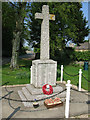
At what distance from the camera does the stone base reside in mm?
6258

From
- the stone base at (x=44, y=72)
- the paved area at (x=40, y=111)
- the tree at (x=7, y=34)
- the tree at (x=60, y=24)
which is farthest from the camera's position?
the tree at (x=7, y=34)

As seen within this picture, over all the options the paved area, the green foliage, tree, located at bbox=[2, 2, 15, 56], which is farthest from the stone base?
the green foliage

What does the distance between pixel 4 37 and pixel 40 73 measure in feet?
90.8

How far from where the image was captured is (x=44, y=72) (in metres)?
6.38

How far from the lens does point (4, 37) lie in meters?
30.8

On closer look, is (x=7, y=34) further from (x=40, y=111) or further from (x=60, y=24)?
(x=40, y=111)

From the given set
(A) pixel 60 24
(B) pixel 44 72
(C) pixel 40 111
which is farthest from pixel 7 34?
(C) pixel 40 111

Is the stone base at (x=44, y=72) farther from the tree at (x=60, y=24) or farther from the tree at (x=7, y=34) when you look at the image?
the tree at (x=7, y=34)

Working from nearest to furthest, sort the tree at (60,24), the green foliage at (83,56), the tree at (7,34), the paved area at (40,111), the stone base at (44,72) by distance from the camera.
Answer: the paved area at (40,111), the stone base at (44,72), the tree at (60,24), the tree at (7,34), the green foliage at (83,56)

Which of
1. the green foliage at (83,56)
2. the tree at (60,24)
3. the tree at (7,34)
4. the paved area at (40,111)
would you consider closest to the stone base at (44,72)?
the paved area at (40,111)

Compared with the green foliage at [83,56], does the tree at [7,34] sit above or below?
above

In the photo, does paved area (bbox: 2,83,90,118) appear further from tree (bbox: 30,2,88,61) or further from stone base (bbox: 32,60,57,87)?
tree (bbox: 30,2,88,61)

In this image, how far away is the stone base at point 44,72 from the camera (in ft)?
20.5

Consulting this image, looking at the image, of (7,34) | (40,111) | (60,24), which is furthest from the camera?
(7,34)
